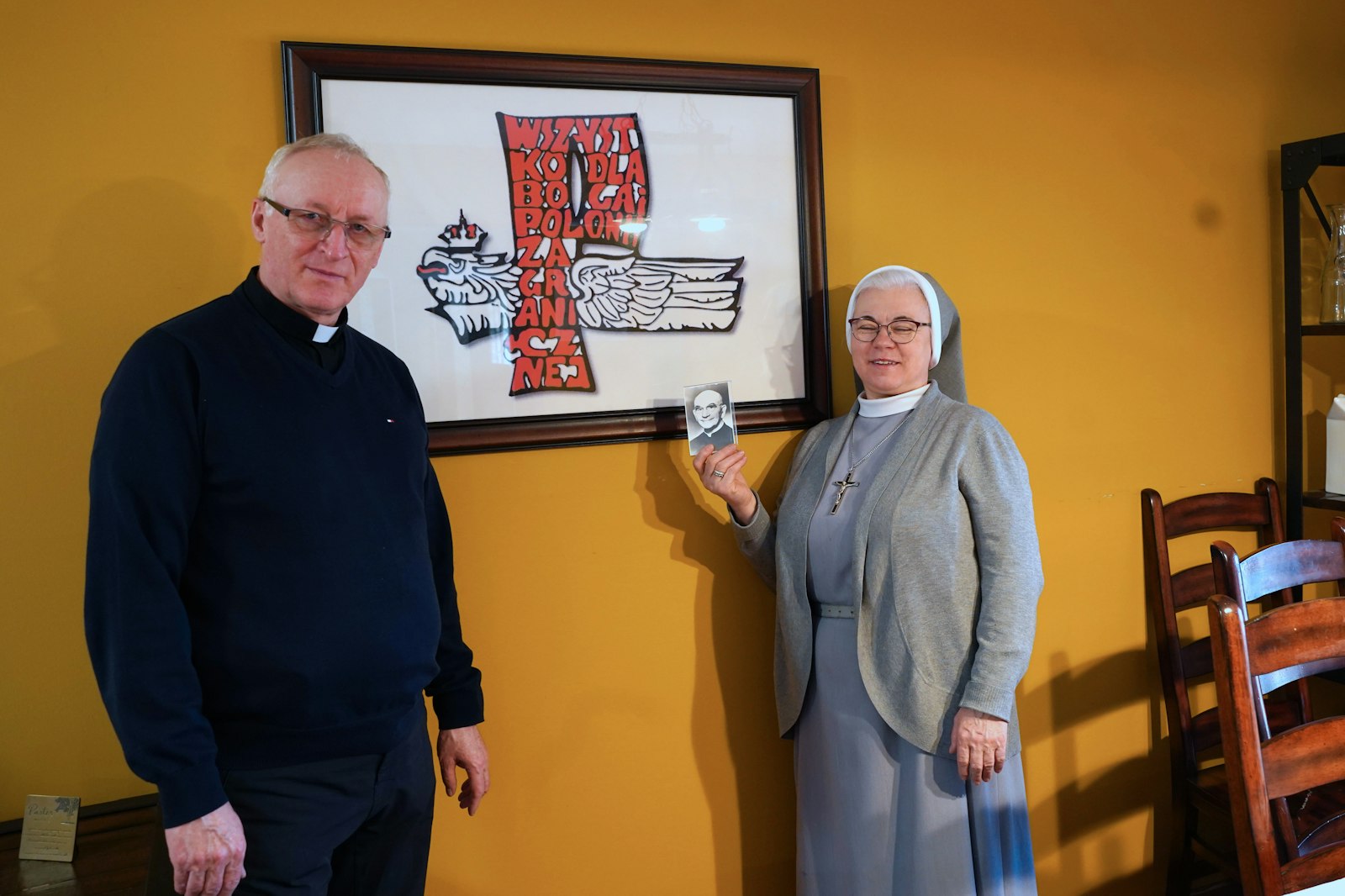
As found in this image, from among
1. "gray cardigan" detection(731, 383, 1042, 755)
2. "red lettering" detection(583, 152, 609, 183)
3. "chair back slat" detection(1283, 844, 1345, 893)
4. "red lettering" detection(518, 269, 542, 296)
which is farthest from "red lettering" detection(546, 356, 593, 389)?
"chair back slat" detection(1283, 844, 1345, 893)

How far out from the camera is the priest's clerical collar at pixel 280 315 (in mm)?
1380

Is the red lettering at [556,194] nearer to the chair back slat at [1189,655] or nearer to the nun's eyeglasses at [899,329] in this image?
the nun's eyeglasses at [899,329]

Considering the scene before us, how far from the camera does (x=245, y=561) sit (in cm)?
127

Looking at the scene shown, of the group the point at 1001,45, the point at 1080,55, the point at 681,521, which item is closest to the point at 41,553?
the point at 681,521

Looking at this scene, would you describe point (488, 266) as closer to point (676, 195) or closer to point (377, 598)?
point (676, 195)

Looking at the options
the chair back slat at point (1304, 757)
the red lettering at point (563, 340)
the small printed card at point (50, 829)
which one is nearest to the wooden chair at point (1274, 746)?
the chair back slat at point (1304, 757)

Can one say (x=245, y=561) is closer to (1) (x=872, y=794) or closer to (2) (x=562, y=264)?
(2) (x=562, y=264)

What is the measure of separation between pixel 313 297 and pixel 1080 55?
190cm

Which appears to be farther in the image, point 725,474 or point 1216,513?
point 1216,513

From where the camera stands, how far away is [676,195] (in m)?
1.97

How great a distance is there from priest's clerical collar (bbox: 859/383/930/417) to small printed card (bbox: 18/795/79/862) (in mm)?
1545

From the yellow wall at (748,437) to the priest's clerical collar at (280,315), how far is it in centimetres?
38

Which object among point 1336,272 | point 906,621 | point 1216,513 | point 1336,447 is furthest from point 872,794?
point 1336,272

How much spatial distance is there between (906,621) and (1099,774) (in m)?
1.06
